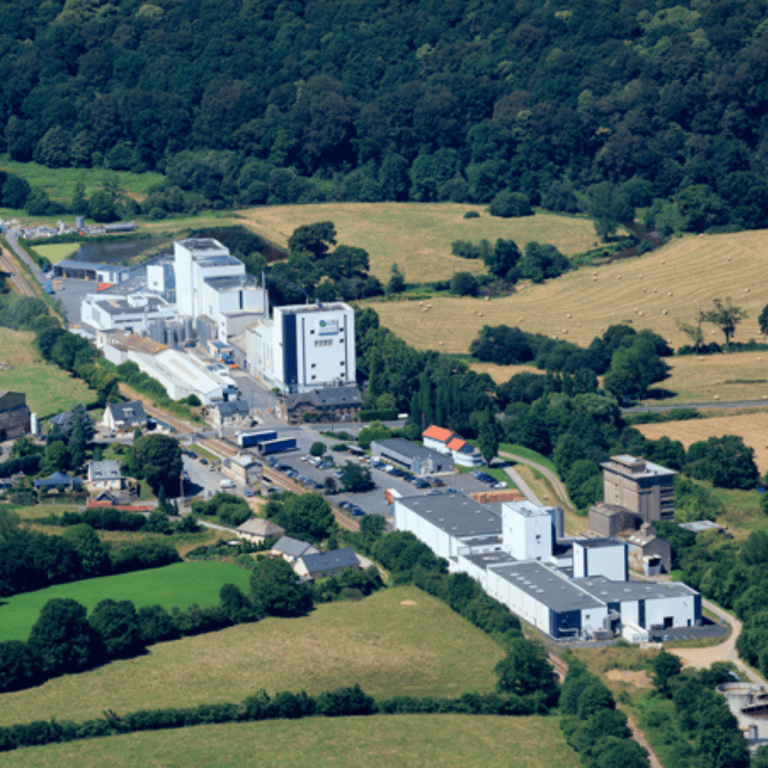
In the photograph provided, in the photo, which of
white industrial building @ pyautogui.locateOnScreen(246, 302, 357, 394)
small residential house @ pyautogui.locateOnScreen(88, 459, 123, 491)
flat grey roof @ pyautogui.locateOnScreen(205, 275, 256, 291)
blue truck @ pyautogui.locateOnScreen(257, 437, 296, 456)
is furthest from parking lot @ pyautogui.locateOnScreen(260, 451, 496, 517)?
flat grey roof @ pyautogui.locateOnScreen(205, 275, 256, 291)

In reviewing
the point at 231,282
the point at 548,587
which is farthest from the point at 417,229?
the point at 548,587

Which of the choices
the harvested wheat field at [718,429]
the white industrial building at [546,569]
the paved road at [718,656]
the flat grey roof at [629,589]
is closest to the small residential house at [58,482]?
the white industrial building at [546,569]

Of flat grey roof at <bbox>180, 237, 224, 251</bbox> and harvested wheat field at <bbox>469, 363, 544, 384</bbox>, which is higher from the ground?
flat grey roof at <bbox>180, 237, 224, 251</bbox>

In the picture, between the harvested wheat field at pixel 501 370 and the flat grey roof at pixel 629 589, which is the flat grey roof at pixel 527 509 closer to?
the flat grey roof at pixel 629 589

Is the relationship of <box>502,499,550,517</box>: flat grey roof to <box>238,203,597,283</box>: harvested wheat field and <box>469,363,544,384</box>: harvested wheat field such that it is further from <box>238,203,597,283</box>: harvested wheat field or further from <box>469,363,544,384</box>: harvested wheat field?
<box>238,203,597,283</box>: harvested wheat field

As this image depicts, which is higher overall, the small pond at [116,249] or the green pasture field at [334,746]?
the small pond at [116,249]

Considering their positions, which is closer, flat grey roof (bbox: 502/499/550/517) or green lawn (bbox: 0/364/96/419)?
flat grey roof (bbox: 502/499/550/517)
